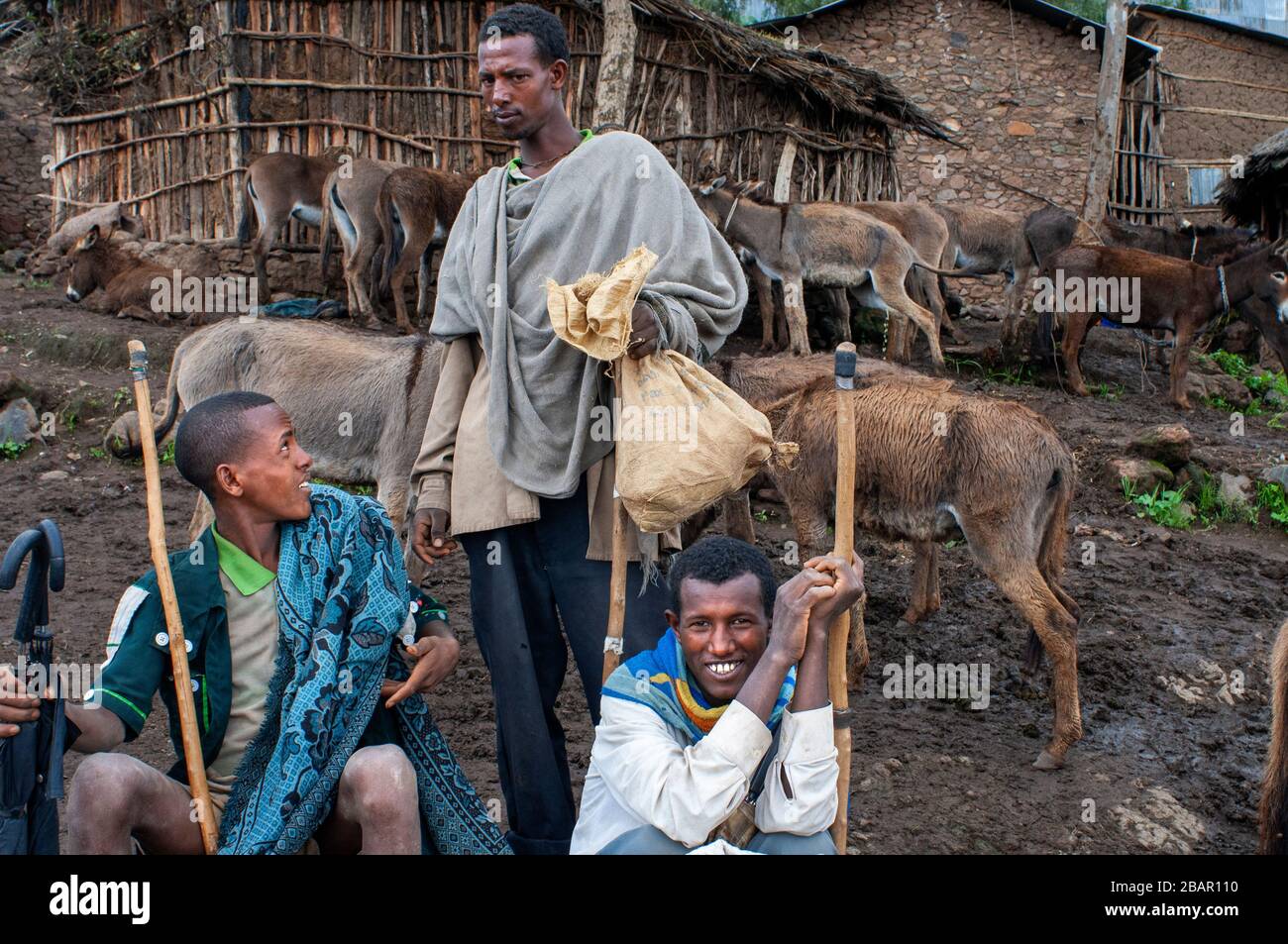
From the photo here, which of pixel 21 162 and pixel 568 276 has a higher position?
pixel 21 162

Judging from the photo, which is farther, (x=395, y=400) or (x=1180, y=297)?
(x=1180, y=297)

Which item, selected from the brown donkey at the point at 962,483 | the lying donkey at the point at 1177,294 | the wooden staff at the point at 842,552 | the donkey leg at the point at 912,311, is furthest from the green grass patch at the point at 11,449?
the lying donkey at the point at 1177,294

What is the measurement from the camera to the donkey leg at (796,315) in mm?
10969

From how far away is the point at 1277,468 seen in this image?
8609mm

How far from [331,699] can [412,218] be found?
8213 millimetres

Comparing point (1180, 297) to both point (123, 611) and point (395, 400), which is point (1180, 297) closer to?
point (395, 400)

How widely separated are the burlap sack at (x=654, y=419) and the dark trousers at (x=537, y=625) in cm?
41

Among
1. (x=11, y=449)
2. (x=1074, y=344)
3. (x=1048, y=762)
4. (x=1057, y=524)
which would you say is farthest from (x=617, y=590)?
(x=1074, y=344)

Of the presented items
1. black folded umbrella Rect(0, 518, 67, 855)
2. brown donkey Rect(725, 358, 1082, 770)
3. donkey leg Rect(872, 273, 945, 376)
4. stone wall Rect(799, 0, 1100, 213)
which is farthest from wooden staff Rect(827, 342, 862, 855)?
Answer: stone wall Rect(799, 0, 1100, 213)

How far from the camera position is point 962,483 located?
5281mm

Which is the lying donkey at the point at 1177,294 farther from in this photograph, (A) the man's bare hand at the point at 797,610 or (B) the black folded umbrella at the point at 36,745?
(B) the black folded umbrella at the point at 36,745

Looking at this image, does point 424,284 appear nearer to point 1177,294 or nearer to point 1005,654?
point 1005,654
